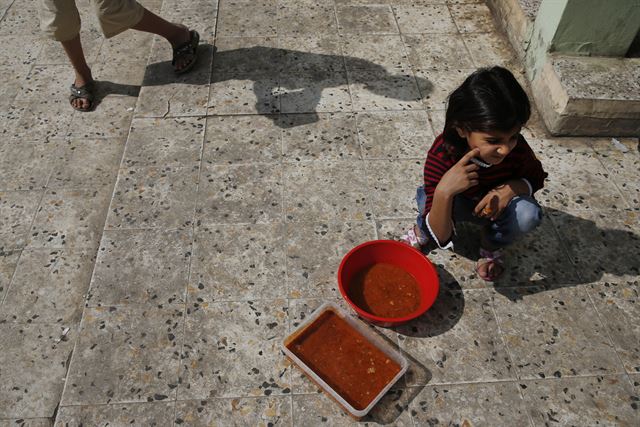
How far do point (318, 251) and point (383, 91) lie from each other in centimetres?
160

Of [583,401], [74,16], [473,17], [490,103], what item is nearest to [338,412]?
[583,401]

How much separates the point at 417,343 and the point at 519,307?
1.98 ft

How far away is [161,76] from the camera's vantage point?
3.87 meters

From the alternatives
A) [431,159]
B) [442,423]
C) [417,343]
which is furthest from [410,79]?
[442,423]

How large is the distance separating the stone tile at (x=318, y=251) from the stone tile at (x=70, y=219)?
119 cm

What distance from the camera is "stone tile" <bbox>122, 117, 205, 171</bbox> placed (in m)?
3.24

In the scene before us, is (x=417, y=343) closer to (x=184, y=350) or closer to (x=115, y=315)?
(x=184, y=350)

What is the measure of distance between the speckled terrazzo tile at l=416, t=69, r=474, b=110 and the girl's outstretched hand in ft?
5.05

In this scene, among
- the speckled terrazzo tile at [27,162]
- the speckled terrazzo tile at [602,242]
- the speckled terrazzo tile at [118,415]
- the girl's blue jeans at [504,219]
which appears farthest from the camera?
Answer: the speckled terrazzo tile at [27,162]

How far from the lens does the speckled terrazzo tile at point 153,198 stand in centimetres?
292

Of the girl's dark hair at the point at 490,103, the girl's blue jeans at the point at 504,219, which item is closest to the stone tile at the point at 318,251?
the girl's blue jeans at the point at 504,219

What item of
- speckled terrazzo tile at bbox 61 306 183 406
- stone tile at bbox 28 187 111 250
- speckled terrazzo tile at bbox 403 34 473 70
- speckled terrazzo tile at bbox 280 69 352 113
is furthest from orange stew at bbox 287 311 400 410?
speckled terrazzo tile at bbox 403 34 473 70

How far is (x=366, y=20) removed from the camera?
14.6 ft

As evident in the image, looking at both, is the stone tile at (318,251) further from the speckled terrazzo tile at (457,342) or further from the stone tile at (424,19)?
the stone tile at (424,19)
